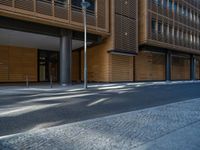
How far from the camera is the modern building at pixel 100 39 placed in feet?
54.2

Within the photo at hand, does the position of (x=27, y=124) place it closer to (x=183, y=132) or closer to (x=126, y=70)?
(x=183, y=132)

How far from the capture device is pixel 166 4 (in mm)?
28234

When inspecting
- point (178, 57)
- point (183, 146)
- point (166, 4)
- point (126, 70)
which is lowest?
point (183, 146)

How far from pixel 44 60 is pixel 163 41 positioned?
51.2 ft

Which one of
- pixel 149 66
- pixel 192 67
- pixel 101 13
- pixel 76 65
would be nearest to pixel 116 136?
pixel 101 13

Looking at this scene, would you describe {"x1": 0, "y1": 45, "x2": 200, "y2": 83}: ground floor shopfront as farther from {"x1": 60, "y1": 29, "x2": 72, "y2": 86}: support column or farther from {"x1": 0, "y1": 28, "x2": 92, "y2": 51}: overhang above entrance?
{"x1": 60, "y1": 29, "x2": 72, "y2": 86}: support column

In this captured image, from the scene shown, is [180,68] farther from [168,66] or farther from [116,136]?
[116,136]

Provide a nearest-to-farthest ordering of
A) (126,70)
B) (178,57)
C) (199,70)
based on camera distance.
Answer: (126,70) < (178,57) < (199,70)

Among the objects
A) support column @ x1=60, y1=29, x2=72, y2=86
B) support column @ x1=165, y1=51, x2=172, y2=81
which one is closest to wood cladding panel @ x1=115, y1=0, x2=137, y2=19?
support column @ x1=60, y1=29, x2=72, y2=86

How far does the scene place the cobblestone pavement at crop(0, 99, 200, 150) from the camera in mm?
3664

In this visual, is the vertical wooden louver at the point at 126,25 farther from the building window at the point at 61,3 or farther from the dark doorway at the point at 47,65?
the dark doorway at the point at 47,65

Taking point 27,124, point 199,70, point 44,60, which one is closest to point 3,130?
point 27,124

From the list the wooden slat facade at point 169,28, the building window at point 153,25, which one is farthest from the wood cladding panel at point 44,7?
the building window at point 153,25

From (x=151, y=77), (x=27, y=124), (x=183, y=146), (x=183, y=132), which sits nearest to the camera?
(x=183, y=146)
